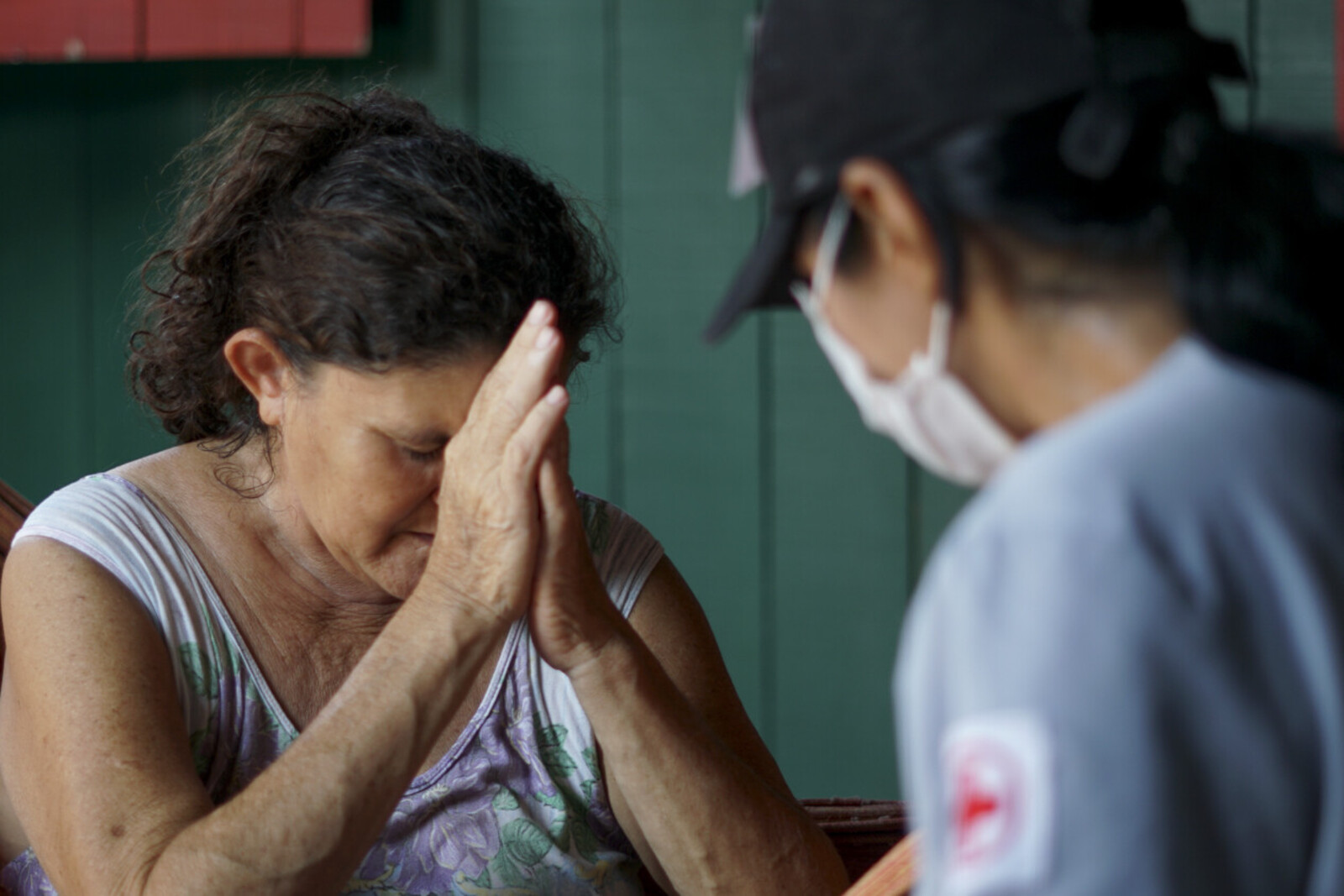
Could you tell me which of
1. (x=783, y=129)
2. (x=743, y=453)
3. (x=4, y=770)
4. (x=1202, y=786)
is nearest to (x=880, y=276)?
(x=783, y=129)

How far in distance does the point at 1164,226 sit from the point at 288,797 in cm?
90

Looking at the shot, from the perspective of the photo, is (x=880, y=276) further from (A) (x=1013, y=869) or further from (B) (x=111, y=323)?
(B) (x=111, y=323)

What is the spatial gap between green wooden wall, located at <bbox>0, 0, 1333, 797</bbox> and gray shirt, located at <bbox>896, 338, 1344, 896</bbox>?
6.10 feet

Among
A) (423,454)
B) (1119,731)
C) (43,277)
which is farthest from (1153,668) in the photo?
(43,277)

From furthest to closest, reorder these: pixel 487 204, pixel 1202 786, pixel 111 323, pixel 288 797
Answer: pixel 111 323 → pixel 487 204 → pixel 288 797 → pixel 1202 786

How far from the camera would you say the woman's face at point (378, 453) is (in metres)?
1.33

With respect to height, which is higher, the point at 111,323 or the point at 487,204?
the point at 487,204

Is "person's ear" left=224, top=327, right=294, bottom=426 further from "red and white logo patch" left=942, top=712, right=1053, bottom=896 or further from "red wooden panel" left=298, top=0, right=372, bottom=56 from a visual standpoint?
"red wooden panel" left=298, top=0, right=372, bottom=56

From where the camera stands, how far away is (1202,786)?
54cm

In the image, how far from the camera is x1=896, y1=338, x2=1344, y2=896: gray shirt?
0.53 metres

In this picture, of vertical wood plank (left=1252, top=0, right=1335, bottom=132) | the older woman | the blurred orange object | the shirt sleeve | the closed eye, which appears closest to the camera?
the shirt sleeve

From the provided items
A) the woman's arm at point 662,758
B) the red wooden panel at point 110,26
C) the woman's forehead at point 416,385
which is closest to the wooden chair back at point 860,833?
the woman's arm at point 662,758

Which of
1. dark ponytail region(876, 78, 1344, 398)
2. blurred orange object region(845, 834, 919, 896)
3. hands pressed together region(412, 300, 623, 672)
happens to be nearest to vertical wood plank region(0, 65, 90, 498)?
hands pressed together region(412, 300, 623, 672)

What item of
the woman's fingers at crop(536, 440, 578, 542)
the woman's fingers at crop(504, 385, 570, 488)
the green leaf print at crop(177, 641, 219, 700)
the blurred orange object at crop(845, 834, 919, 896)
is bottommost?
the blurred orange object at crop(845, 834, 919, 896)
